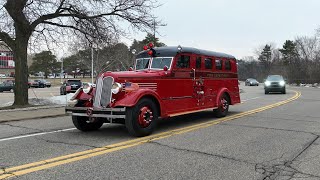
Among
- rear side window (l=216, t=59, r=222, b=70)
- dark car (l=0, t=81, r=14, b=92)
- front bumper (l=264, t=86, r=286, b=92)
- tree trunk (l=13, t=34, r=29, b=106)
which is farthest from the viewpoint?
dark car (l=0, t=81, r=14, b=92)

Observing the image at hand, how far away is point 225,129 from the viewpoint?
34.4 ft

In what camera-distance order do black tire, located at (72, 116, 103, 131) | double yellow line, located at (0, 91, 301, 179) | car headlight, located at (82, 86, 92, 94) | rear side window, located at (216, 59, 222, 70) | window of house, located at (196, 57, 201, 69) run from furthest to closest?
1. rear side window, located at (216, 59, 222, 70)
2. window of house, located at (196, 57, 201, 69)
3. black tire, located at (72, 116, 103, 131)
4. car headlight, located at (82, 86, 92, 94)
5. double yellow line, located at (0, 91, 301, 179)

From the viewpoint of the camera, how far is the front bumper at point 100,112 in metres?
8.70

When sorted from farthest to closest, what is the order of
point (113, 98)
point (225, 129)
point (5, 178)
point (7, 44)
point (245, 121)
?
1. point (7, 44)
2. point (245, 121)
3. point (225, 129)
4. point (113, 98)
5. point (5, 178)

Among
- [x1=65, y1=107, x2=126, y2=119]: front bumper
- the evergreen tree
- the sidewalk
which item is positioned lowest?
the sidewalk

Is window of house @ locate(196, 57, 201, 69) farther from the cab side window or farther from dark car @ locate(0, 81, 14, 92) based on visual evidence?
dark car @ locate(0, 81, 14, 92)

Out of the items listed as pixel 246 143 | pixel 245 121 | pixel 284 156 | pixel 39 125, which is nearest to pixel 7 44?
pixel 39 125

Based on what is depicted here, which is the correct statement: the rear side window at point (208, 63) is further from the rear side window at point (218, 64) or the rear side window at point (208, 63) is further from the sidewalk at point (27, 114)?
the sidewalk at point (27, 114)

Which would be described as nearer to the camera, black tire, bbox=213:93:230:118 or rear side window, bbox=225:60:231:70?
black tire, bbox=213:93:230:118

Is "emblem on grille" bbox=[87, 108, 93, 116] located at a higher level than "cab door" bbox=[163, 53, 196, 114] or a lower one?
lower

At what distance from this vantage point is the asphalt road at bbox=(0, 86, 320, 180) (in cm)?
594

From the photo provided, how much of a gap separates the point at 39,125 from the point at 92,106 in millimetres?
2877

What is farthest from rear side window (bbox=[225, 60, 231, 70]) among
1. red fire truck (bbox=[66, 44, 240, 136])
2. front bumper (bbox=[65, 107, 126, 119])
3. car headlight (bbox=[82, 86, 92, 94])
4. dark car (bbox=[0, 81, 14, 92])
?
dark car (bbox=[0, 81, 14, 92])

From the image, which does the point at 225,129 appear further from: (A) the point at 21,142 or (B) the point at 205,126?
(A) the point at 21,142
